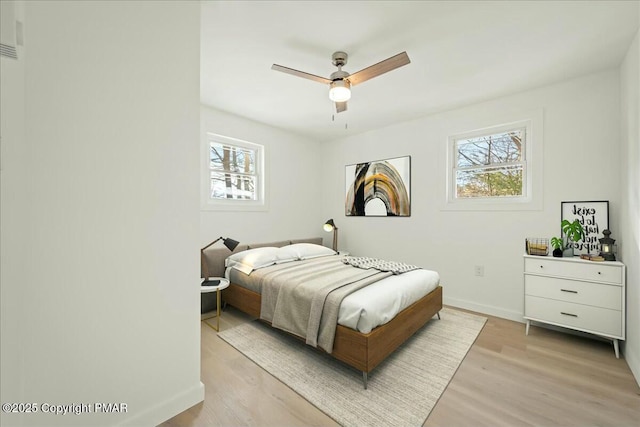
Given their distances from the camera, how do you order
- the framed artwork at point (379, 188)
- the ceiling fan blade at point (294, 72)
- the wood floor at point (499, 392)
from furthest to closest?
the framed artwork at point (379, 188), the ceiling fan blade at point (294, 72), the wood floor at point (499, 392)

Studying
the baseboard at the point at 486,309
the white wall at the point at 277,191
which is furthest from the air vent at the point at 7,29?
the baseboard at the point at 486,309

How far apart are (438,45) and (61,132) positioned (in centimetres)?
259

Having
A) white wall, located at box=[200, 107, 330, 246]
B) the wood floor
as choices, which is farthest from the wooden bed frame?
white wall, located at box=[200, 107, 330, 246]

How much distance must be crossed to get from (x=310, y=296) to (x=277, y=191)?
241 centimetres

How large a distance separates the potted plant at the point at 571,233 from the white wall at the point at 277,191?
3.30 m

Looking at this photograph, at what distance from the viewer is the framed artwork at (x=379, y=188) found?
157 inches

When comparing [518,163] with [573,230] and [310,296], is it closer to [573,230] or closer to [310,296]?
[573,230]

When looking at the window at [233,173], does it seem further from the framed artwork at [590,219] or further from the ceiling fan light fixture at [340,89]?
the framed artwork at [590,219]

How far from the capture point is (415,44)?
2170 millimetres

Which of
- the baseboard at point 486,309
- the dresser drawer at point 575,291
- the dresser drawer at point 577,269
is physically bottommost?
the baseboard at point 486,309

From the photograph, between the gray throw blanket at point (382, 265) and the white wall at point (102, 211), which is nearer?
the white wall at point (102, 211)

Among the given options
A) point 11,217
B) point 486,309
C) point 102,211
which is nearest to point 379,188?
point 486,309

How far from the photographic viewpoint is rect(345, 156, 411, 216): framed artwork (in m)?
3.99

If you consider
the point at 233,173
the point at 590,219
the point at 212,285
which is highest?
the point at 233,173
